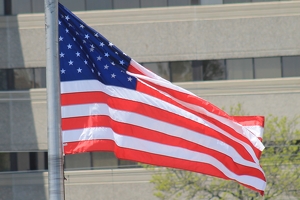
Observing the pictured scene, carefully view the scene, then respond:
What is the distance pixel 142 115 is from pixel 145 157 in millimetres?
618

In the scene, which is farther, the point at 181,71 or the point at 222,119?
the point at 181,71

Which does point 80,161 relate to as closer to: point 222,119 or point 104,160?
point 104,160

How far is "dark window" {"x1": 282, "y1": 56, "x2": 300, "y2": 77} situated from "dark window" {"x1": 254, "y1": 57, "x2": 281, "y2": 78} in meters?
0.21

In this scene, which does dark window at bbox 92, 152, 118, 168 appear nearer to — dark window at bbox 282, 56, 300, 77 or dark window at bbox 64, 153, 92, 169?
dark window at bbox 64, 153, 92, 169

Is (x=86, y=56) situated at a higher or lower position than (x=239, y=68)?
higher

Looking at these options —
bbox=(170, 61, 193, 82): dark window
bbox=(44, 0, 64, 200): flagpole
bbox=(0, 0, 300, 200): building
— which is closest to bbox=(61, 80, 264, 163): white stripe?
bbox=(44, 0, 64, 200): flagpole

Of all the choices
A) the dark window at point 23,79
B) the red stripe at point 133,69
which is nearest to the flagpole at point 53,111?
the red stripe at point 133,69

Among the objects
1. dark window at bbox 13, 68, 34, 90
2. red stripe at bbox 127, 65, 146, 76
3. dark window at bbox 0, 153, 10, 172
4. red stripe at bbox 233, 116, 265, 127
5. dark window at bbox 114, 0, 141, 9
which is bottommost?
dark window at bbox 0, 153, 10, 172

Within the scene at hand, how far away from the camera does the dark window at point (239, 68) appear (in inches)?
1082

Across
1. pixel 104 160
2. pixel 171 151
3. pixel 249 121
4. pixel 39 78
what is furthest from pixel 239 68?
pixel 171 151

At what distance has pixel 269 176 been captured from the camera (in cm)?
2411

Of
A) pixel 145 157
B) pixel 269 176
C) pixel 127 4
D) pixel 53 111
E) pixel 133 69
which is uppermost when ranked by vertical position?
pixel 127 4

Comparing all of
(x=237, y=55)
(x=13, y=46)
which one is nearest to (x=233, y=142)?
(x=237, y=55)

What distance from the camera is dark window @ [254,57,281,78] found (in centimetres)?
2745
